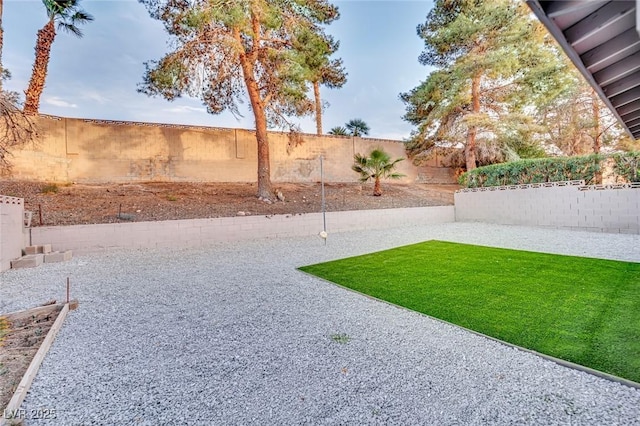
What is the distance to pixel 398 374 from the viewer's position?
6.61 ft

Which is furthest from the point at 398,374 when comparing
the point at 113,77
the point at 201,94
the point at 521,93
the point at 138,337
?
the point at 521,93

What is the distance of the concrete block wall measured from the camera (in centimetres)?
646

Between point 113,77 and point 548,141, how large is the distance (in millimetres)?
17935

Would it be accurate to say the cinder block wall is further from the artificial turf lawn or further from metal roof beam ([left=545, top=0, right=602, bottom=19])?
metal roof beam ([left=545, top=0, right=602, bottom=19])

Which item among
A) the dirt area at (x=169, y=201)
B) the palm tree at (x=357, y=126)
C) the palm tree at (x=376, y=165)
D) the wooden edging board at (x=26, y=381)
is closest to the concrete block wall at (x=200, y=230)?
the dirt area at (x=169, y=201)

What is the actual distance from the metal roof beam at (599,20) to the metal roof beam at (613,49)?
27cm

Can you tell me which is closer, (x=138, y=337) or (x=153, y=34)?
(x=138, y=337)

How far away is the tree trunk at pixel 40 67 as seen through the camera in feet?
29.2

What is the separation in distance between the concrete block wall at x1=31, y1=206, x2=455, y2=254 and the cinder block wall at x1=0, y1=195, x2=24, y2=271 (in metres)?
0.54

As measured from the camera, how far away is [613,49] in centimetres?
204

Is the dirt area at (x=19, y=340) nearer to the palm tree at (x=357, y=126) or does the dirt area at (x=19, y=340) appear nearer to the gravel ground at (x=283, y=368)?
the gravel ground at (x=283, y=368)

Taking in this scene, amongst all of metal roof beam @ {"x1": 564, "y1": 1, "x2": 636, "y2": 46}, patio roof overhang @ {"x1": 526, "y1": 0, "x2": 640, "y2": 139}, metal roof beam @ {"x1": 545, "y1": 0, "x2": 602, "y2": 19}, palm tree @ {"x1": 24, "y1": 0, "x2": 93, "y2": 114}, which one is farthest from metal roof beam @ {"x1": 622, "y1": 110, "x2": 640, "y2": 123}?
palm tree @ {"x1": 24, "y1": 0, "x2": 93, "y2": 114}

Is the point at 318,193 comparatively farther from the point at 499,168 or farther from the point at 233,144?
the point at 499,168

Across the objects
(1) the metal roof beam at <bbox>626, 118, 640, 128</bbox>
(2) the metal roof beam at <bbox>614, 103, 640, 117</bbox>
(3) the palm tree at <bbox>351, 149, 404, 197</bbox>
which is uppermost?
(3) the palm tree at <bbox>351, 149, 404, 197</bbox>
